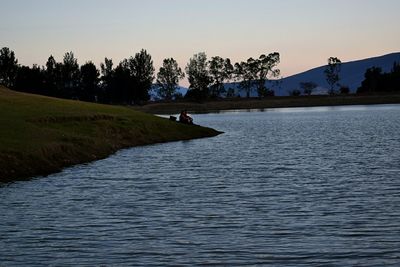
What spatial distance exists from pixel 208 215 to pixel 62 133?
116ft

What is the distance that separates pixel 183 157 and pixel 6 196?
24763mm

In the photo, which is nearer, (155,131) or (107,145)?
(107,145)

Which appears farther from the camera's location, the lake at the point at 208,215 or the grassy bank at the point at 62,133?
the grassy bank at the point at 62,133

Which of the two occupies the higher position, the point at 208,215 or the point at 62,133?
the point at 62,133

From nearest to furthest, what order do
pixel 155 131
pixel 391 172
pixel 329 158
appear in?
pixel 391 172
pixel 329 158
pixel 155 131

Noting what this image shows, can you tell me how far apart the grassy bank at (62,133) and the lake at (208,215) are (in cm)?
280

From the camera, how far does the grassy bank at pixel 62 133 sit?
45125mm

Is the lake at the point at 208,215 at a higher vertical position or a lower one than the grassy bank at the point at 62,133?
lower

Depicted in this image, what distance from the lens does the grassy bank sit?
148ft

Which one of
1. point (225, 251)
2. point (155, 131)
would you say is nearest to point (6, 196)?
point (225, 251)

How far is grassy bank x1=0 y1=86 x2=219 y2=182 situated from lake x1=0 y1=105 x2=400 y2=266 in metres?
2.80

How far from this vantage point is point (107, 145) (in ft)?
212

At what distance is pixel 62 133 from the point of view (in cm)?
5988

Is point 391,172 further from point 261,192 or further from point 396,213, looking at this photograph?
point 396,213
